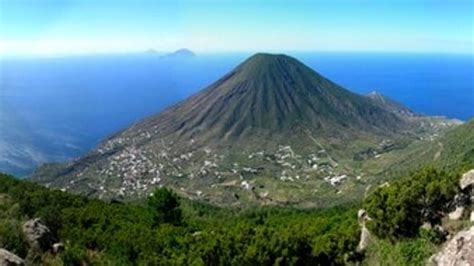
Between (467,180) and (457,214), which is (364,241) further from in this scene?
(467,180)

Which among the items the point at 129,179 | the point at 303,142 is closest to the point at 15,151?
the point at 129,179

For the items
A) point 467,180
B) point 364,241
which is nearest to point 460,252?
point 467,180

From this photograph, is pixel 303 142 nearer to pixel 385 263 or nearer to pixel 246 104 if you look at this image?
pixel 246 104

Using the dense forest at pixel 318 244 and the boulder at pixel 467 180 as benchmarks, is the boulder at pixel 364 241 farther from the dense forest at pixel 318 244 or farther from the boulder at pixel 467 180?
the boulder at pixel 467 180

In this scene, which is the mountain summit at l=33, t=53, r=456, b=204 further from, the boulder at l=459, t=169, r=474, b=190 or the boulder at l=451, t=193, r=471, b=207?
the boulder at l=451, t=193, r=471, b=207

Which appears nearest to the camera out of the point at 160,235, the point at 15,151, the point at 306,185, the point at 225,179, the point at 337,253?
the point at 337,253

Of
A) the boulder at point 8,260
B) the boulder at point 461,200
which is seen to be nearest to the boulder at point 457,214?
the boulder at point 461,200

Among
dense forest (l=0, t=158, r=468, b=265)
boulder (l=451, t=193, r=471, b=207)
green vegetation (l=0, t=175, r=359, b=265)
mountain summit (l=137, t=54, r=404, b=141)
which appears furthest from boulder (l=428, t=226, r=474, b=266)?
mountain summit (l=137, t=54, r=404, b=141)
